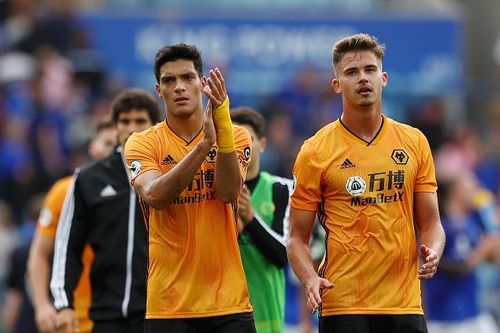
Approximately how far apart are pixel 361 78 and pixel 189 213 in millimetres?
1307

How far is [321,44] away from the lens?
21.3 metres

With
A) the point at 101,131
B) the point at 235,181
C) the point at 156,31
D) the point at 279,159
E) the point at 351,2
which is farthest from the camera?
the point at 351,2

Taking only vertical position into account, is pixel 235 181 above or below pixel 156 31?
below

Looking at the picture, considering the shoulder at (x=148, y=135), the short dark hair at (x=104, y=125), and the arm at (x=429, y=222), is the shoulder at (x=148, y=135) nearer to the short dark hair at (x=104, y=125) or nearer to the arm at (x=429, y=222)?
the arm at (x=429, y=222)

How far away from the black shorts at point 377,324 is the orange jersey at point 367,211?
0.12 ft

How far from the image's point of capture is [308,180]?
317 inches

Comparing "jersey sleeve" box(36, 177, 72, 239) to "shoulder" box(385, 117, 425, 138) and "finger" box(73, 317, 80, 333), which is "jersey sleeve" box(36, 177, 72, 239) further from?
"shoulder" box(385, 117, 425, 138)

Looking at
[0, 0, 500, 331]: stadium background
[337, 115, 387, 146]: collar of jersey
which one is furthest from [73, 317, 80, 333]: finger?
[0, 0, 500, 331]: stadium background

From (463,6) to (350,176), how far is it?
17.0m

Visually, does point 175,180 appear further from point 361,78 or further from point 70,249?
point 70,249

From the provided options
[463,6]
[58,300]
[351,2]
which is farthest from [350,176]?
[463,6]

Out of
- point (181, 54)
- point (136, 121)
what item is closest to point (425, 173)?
point (181, 54)

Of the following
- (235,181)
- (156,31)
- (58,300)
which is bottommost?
(58,300)

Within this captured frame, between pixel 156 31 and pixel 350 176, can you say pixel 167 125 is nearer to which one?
pixel 350 176
